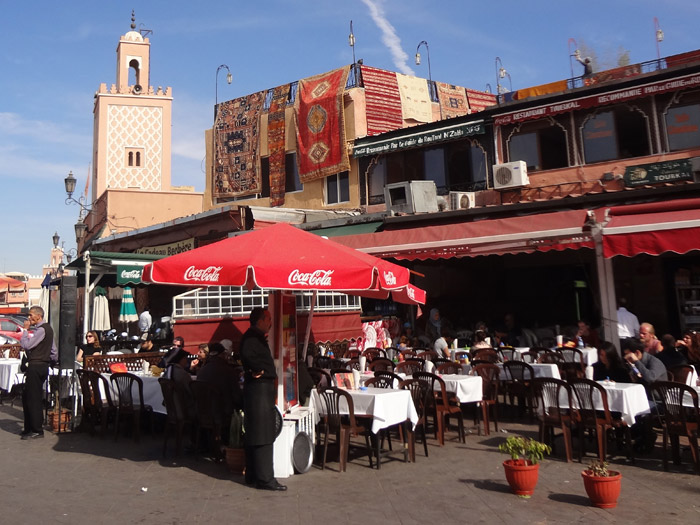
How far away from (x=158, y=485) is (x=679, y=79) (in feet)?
46.5

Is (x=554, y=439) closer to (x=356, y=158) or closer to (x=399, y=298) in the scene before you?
(x=399, y=298)

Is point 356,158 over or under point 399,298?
over

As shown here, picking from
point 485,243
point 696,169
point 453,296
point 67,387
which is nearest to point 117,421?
point 67,387

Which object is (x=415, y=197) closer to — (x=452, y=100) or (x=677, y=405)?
(x=452, y=100)

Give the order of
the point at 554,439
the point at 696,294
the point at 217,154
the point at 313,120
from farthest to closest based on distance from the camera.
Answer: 1. the point at 217,154
2. the point at 313,120
3. the point at 696,294
4. the point at 554,439

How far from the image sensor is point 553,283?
1791 cm

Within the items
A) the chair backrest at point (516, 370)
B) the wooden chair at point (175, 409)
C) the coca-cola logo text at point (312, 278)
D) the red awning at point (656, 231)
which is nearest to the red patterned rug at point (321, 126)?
the red awning at point (656, 231)

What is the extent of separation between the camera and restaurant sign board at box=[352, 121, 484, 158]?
1741 cm

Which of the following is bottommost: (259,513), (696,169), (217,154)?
(259,513)

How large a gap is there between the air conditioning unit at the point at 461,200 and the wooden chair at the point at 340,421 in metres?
10.6

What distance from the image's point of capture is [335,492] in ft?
19.0

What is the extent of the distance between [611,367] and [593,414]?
1.07 meters

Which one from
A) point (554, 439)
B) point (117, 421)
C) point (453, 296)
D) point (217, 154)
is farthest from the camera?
point (217, 154)

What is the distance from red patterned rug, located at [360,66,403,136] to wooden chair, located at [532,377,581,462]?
48.6 feet
